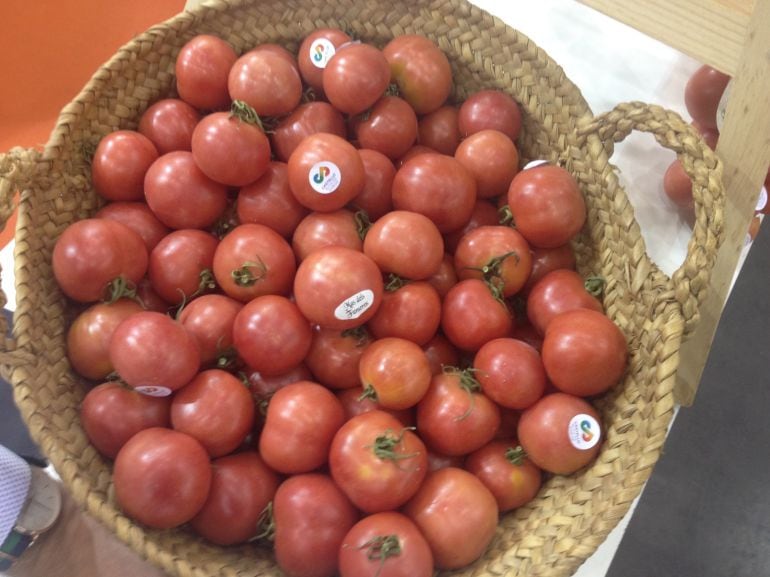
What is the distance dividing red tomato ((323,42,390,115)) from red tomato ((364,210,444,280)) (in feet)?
0.73

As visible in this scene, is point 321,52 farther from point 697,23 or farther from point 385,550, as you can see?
point 385,550

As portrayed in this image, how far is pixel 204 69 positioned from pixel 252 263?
0.35 metres

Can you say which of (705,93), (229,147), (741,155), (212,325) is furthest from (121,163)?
(705,93)

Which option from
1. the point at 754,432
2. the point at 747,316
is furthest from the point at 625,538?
the point at 747,316

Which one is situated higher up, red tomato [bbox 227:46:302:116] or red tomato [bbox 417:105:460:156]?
red tomato [bbox 227:46:302:116]

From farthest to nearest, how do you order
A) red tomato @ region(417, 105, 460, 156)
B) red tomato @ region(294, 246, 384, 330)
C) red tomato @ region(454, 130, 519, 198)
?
red tomato @ region(417, 105, 460, 156) → red tomato @ region(454, 130, 519, 198) → red tomato @ region(294, 246, 384, 330)

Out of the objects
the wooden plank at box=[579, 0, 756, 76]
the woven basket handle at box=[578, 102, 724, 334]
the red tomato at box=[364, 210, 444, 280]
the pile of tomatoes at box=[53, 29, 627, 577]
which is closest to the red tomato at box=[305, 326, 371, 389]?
the pile of tomatoes at box=[53, 29, 627, 577]

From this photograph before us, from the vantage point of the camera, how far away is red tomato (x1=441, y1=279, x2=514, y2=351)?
1005 mm

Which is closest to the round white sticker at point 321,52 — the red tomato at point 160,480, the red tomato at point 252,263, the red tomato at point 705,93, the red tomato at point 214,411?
the red tomato at point 252,263

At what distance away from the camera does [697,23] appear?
873 mm

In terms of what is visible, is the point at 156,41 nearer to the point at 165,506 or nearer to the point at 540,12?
the point at 165,506

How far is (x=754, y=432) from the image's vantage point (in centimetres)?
169

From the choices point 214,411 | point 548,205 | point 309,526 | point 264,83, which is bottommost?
point 309,526

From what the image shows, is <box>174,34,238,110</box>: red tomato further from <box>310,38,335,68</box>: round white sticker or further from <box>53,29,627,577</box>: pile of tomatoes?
<box>310,38,335,68</box>: round white sticker
